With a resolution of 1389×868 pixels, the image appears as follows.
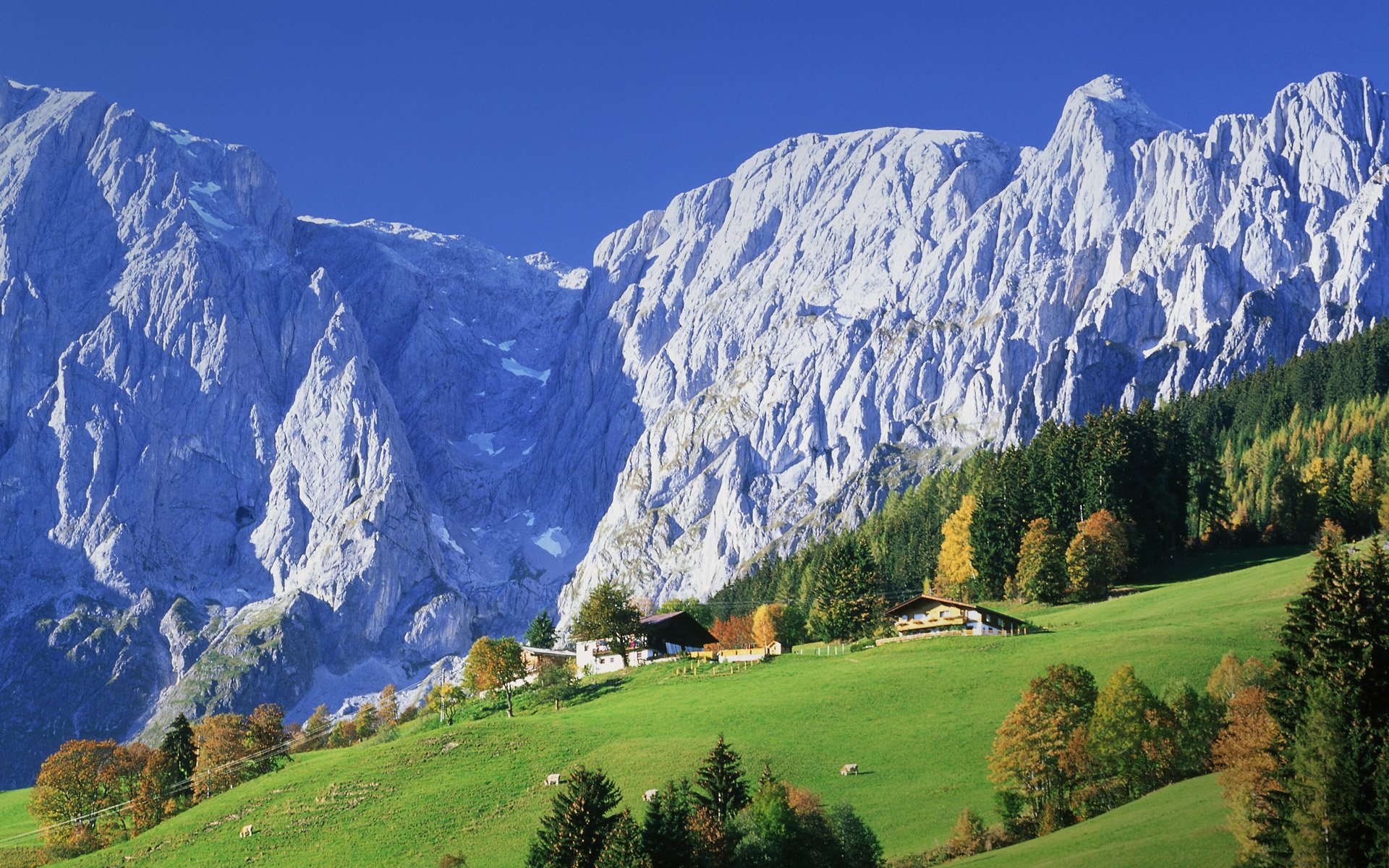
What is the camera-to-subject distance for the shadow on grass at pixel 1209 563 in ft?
391

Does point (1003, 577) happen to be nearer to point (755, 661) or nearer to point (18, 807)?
point (755, 661)

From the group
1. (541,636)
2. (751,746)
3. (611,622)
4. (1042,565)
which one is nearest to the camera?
(751,746)

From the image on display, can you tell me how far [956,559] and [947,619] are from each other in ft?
86.7

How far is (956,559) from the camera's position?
138 meters

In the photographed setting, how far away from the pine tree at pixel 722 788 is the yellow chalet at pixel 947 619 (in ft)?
135

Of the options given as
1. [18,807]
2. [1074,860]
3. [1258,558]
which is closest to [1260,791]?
[1074,860]

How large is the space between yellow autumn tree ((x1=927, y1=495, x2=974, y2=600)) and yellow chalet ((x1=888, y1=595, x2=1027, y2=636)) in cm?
1648

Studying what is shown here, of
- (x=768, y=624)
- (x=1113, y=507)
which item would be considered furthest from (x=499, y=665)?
(x=1113, y=507)

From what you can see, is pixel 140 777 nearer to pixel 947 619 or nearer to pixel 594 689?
pixel 594 689

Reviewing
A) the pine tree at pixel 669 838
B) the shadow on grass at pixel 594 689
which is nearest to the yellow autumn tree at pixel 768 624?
the shadow on grass at pixel 594 689

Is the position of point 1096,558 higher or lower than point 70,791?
higher

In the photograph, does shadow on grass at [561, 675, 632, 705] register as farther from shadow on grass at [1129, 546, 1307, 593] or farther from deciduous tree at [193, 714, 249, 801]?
shadow on grass at [1129, 546, 1307, 593]

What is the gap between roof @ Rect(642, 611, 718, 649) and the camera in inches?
5399

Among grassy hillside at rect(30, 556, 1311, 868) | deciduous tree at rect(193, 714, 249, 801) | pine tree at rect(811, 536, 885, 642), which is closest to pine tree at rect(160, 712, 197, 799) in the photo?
deciduous tree at rect(193, 714, 249, 801)
